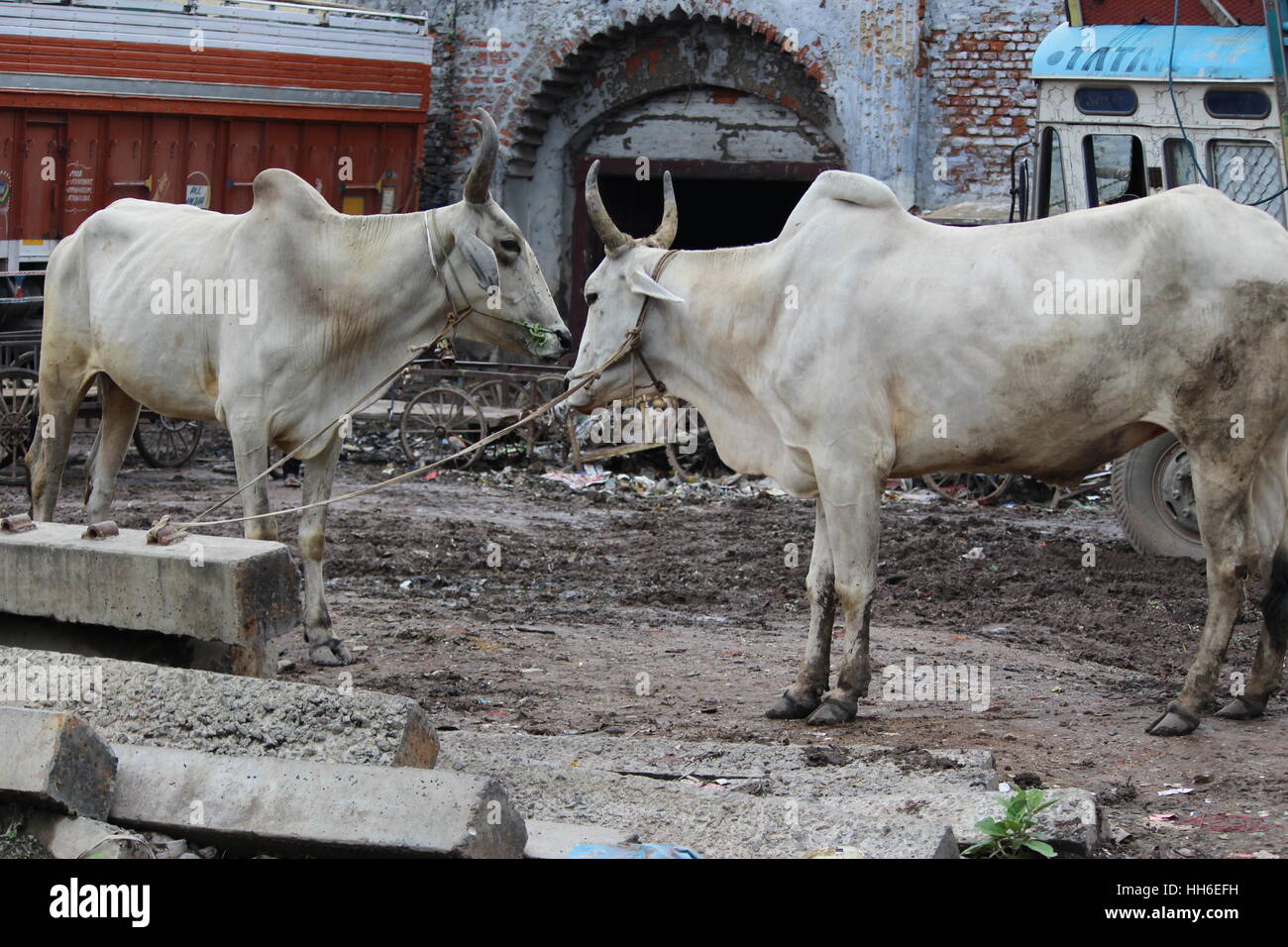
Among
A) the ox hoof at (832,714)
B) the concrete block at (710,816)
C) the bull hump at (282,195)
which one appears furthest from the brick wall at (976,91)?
the concrete block at (710,816)

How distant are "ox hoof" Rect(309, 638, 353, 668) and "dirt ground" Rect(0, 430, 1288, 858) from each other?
76 mm

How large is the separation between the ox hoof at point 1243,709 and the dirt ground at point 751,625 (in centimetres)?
10

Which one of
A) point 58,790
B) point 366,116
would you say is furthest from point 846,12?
point 58,790

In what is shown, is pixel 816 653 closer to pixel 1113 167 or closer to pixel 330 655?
pixel 330 655

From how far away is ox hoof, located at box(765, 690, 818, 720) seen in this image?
6449 mm

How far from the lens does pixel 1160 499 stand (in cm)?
1016

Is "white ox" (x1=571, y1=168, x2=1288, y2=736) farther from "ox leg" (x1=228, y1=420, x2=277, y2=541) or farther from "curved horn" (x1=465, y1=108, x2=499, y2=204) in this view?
"ox leg" (x1=228, y1=420, x2=277, y2=541)

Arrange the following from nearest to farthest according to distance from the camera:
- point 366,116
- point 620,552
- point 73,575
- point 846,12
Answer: point 73,575 → point 620,552 → point 846,12 → point 366,116

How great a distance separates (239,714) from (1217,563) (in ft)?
12.2

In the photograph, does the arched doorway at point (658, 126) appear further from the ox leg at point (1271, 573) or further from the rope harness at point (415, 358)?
the ox leg at point (1271, 573)
